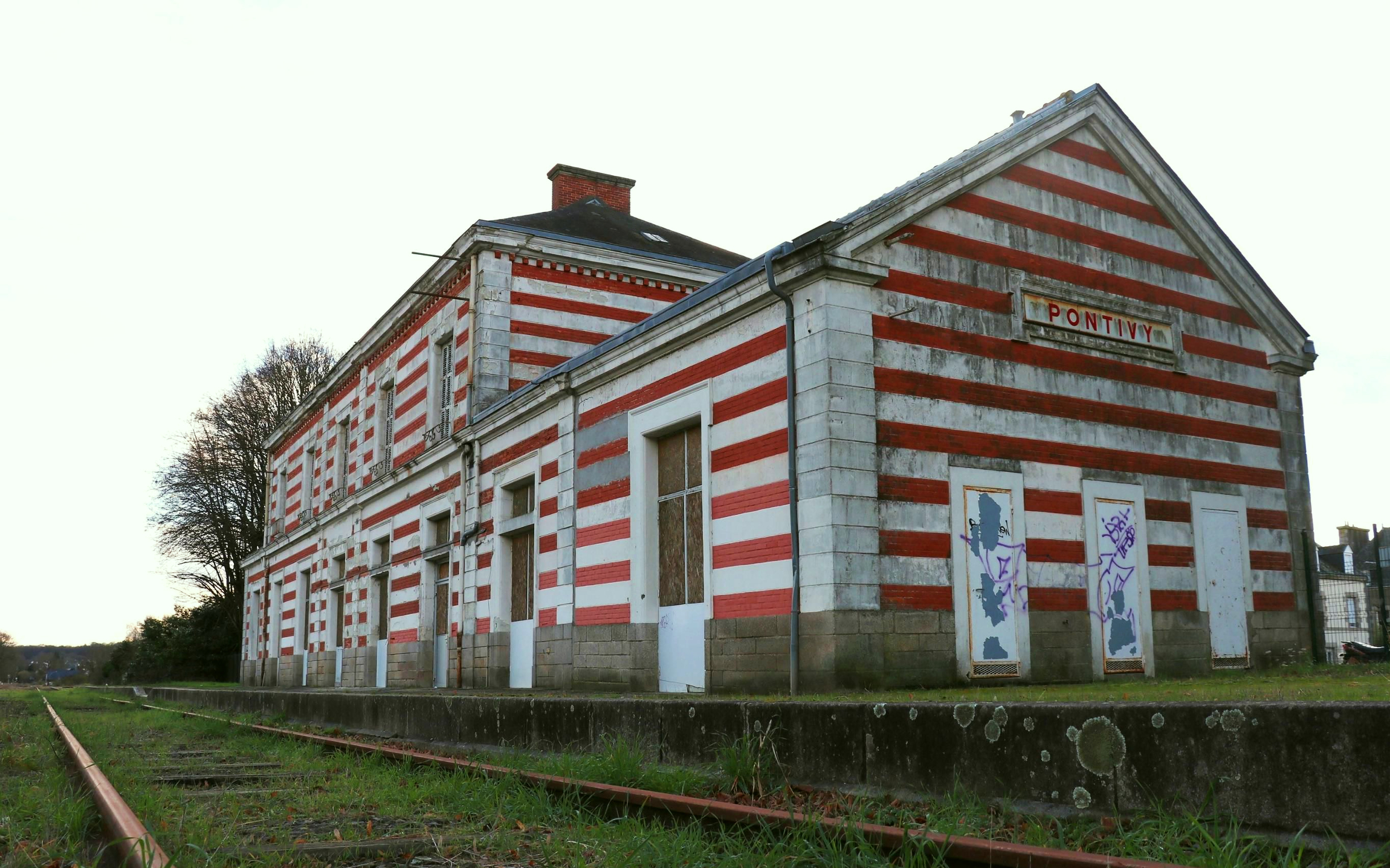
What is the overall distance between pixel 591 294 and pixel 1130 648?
1185 centimetres

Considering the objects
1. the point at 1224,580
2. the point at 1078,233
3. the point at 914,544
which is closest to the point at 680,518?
the point at 914,544

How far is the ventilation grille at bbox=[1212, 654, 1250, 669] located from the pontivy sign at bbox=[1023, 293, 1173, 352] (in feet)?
12.5

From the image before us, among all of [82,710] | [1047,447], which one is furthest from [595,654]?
[82,710]

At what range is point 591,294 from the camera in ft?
66.8

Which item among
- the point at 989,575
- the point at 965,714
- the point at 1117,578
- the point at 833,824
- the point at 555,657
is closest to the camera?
the point at 833,824

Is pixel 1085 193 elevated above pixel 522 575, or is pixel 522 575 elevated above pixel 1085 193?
pixel 1085 193

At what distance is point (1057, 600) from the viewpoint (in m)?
11.5

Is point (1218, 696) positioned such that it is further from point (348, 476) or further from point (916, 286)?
point (348, 476)

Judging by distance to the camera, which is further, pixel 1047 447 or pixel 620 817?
pixel 1047 447

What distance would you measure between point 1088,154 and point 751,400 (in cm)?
574

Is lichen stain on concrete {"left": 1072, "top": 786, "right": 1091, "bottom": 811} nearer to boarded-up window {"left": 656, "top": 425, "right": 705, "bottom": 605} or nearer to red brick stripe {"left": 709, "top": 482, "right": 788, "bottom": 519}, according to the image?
red brick stripe {"left": 709, "top": 482, "right": 788, "bottom": 519}

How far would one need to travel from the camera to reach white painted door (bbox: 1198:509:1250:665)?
13.0 meters

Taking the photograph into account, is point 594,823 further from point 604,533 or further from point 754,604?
point 604,533

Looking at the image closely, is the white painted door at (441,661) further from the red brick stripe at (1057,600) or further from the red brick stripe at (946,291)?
the red brick stripe at (946,291)
